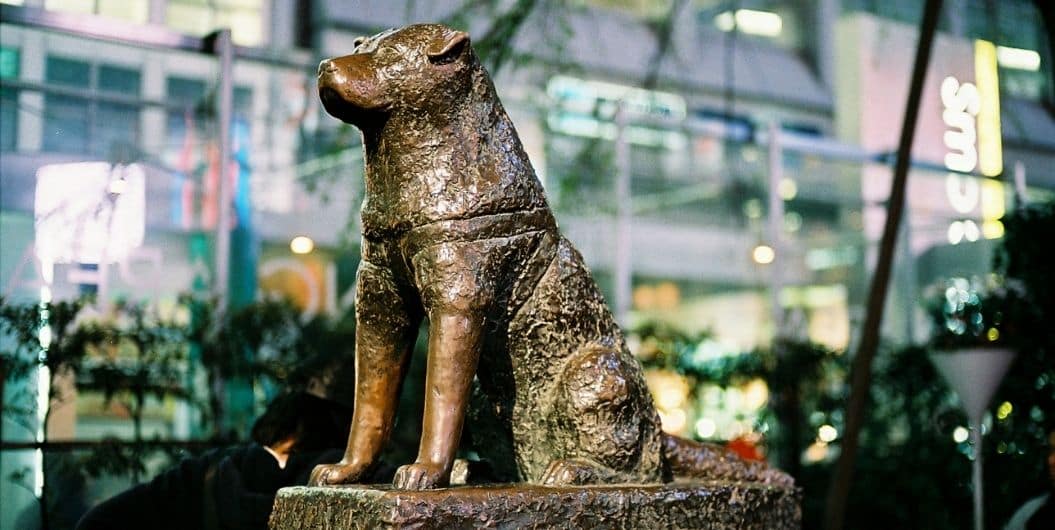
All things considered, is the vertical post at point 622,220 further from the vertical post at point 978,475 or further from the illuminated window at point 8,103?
the illuminated window at point 8,103

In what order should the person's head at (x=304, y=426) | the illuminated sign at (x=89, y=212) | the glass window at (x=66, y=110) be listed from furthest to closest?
the glass window at (x=66, y=110)
the illuminated sign at (x=89, y=212)
the person's head at (x=304, y=426)

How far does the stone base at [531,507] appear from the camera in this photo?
1.75 meters

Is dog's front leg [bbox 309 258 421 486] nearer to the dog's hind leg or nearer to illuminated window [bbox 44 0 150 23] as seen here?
the dog's hind leg

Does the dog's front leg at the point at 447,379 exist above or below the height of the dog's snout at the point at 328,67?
below

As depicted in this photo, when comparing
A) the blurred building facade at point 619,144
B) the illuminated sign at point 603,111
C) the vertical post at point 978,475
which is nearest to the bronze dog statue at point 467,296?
the vertical post at point 978,475

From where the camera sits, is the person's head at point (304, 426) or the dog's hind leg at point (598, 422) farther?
the person's head at point (304, 426)

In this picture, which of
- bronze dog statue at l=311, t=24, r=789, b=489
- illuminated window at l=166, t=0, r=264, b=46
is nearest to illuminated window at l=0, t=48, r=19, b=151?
illuminated window at l=166, t=0, r=264, b=46

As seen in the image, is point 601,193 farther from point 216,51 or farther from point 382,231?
point 382,231

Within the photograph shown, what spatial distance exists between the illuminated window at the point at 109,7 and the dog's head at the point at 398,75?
3.78m

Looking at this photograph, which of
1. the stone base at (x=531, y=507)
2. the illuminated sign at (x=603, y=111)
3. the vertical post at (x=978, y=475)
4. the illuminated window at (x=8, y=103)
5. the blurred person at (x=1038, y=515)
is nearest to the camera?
the stone base at (x=531, y=507)

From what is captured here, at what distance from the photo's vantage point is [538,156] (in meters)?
6.65

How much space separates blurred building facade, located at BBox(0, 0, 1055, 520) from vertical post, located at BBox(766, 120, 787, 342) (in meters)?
0.02

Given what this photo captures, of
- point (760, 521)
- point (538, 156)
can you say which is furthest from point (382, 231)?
point (538, 156)

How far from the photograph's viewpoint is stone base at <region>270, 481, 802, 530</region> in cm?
175
